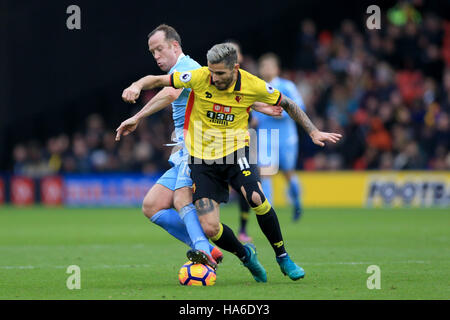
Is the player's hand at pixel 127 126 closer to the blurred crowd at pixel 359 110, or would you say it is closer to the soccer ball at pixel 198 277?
the soccer ball at pixel 198 277

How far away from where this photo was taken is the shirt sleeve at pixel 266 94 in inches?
263

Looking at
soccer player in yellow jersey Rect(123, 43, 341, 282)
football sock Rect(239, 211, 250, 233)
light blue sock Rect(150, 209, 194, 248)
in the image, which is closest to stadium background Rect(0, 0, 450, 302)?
football sock Rect(239, 211, 250, 233)

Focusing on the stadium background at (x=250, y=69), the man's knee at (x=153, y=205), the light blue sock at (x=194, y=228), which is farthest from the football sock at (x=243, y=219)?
the light blue sock at (x=194, y=228)

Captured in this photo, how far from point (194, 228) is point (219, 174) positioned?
0.50m

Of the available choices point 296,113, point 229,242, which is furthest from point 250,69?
point 229,242

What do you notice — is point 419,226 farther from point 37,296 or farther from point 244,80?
point 37,296

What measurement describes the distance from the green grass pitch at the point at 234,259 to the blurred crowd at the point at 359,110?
12.6ft

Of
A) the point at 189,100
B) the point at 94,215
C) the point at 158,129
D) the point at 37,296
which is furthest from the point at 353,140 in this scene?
the point at 37,296

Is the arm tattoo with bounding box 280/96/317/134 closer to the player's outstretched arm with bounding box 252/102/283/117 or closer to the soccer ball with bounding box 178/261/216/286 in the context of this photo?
the player's outstretched arm with bounding box 252/102/283/117

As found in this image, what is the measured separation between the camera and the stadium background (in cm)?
1454

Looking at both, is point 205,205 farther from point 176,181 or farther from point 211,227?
point 176,181

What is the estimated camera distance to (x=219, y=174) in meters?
6.82

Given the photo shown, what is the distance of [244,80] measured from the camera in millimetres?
6715

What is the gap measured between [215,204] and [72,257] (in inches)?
112
